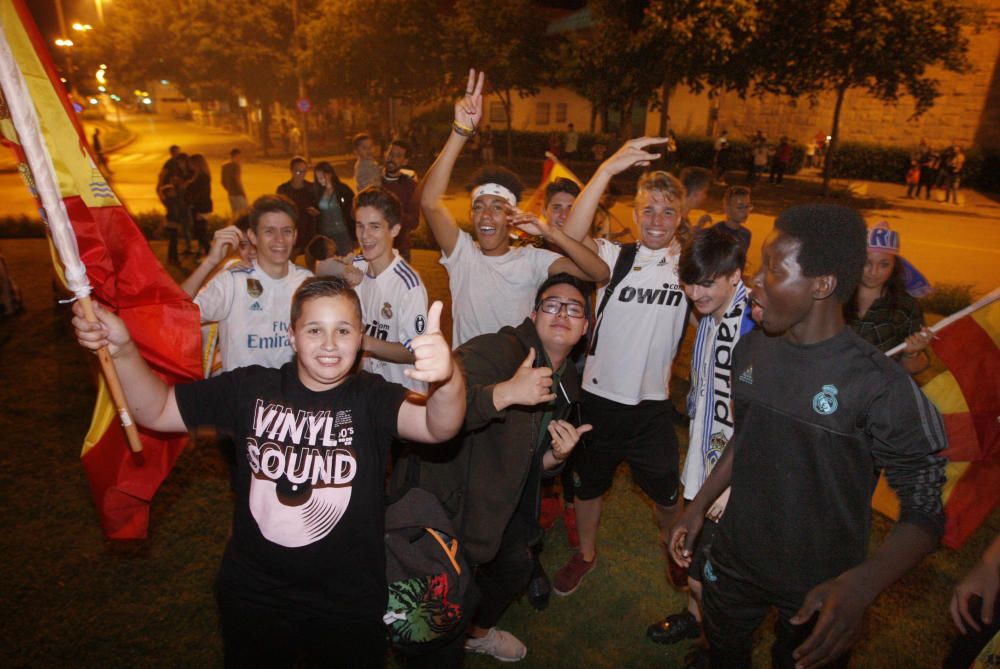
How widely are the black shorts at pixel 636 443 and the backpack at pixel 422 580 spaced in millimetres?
1557

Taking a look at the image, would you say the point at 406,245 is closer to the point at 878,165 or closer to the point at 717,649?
the point at 717,649

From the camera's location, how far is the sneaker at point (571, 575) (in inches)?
159

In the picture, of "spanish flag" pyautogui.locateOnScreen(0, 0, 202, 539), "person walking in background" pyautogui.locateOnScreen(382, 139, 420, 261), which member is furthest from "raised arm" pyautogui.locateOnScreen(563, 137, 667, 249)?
"person walking in background" pyautogui.locateOnScreen(382, 139, 420, 261)

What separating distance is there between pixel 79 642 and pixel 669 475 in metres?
3.51

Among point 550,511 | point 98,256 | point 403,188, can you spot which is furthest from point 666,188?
point 403,188

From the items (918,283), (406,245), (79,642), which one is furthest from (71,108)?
(406,245)

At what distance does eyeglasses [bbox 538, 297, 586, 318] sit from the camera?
3076 mm

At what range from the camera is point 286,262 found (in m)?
4.05

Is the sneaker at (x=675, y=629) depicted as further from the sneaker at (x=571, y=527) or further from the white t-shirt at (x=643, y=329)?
the white t-shirt at (x=643, y=329)

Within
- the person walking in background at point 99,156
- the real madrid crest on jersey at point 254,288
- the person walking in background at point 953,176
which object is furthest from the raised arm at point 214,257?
the person walking in background at point 953,176

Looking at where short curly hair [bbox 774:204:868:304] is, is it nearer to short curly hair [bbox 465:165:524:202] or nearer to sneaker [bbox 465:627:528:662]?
short curly hair [bbox 465:165:524:202]

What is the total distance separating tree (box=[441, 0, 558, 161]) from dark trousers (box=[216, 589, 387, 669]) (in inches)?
1110

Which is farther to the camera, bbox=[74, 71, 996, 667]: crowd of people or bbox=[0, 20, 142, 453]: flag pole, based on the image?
bbox=[74, 71, 996, 667]: crowd of people

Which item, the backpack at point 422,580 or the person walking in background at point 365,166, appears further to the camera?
the person walking in background at point 365,166
